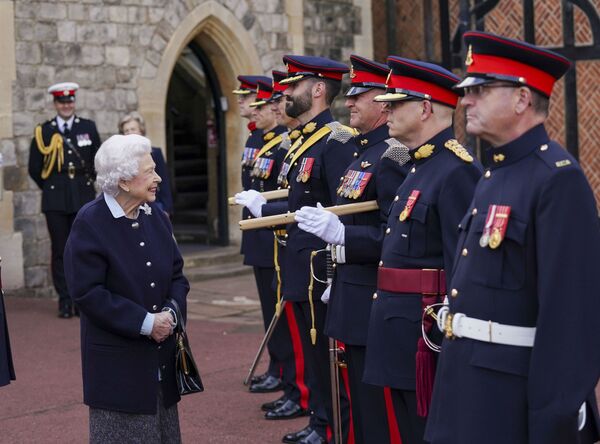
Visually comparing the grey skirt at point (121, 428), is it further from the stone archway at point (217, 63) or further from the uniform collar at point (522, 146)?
the stone archway at point (217, 63)

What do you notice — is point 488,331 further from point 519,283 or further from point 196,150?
point 196,150

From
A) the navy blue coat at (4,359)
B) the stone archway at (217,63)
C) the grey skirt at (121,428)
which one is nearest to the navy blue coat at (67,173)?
the stone archway at (217,63)

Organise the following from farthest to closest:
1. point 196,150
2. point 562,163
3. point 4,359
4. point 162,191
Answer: point 196,150 → point 162,191 → point 4,359 → point 562,163

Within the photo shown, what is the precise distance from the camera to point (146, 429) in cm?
455

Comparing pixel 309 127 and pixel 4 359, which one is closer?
pixel 4 359

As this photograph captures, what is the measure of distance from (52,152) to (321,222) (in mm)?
5680

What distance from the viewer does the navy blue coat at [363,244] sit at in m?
4.85

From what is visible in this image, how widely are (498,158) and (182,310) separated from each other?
1.63m

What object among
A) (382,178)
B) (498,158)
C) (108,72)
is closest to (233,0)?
(108,72)

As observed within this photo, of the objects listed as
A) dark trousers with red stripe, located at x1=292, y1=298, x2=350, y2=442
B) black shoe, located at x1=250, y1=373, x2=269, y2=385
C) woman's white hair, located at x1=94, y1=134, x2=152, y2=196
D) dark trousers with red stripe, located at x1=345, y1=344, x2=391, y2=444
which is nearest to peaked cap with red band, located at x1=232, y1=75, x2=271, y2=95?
black shoe, located at x1=250, y1=373, x2=269, y2=385

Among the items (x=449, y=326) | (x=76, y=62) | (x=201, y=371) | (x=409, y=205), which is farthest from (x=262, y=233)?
(x=76, y=62)

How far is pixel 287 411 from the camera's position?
6625 millimetres

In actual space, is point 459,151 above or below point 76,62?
below

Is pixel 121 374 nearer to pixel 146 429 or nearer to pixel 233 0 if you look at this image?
pixel 146 429
